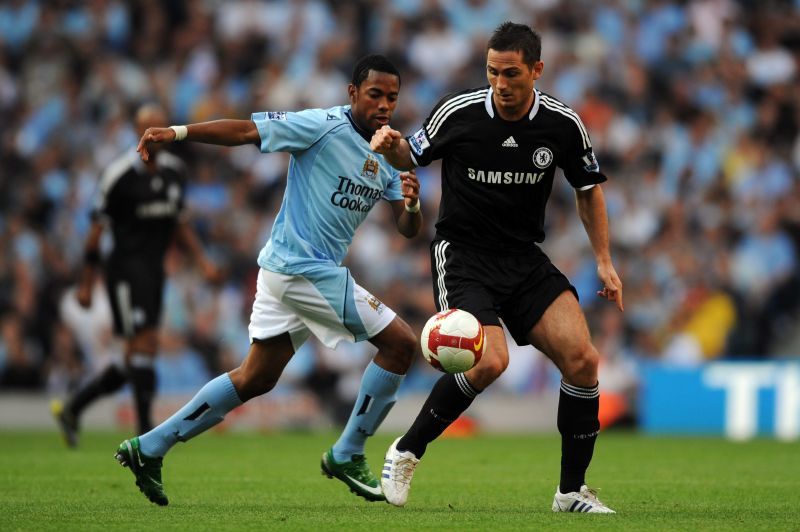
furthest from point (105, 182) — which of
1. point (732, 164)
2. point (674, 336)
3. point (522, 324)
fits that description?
point (732, 164)

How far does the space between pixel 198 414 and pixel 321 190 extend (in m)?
1.44

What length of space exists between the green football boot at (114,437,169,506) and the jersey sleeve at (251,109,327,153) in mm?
1809

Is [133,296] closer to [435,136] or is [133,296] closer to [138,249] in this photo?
[138,249]

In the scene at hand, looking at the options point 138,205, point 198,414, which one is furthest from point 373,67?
point 138,205

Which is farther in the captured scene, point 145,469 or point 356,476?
point 356,476

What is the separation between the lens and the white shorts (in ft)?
24.8

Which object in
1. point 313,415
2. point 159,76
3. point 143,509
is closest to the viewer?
point 143,509

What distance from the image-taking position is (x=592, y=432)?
726 centimetres

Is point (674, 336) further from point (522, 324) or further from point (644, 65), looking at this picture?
point (522, 324)

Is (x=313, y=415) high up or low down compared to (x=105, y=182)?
down

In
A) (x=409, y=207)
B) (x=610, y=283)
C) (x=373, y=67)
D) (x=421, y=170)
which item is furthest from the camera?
(x=421, y=170)

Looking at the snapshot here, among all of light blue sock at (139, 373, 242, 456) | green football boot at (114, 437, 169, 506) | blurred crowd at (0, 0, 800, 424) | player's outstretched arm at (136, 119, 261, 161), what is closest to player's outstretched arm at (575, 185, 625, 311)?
player's outstretched arm at (136, 119, 261, 161)

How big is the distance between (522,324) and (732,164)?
12533 millimetres

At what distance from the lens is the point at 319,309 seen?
756 cm
